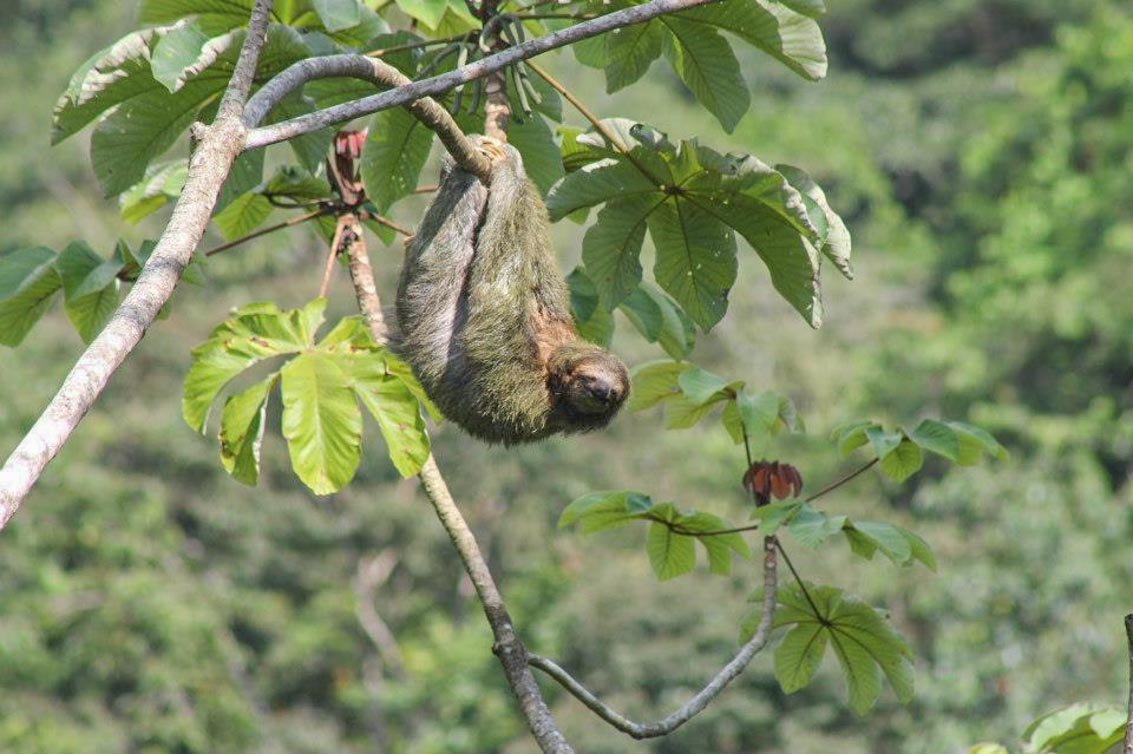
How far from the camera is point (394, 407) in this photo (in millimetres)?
2936

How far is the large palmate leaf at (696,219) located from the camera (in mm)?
2846

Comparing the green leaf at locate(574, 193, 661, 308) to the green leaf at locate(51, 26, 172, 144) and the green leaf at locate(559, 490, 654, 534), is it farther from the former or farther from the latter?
the green leaf at locate(51, 26, 172, 144)

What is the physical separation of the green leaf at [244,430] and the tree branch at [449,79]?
23.5 inches

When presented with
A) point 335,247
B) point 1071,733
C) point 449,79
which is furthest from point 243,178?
point 1071,733

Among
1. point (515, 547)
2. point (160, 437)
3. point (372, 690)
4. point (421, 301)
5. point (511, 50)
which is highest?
point (511, 50)

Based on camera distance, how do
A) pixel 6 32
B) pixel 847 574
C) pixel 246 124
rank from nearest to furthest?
1. pixel 246 124
2. pixel 847 574
3. pixel 6 32

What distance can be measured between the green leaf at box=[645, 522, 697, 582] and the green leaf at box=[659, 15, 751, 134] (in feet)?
2.91

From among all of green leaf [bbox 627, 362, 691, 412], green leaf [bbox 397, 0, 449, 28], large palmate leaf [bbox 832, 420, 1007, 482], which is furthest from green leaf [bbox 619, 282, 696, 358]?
green leaf [bbox 397, 0, 449, 28]

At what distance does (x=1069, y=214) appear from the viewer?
32406 millimetres

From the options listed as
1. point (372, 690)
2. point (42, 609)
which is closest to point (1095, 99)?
point (372, 690)

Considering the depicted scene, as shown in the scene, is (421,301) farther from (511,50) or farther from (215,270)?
(215,270)

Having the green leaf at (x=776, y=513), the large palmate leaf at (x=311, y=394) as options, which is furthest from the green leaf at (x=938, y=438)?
the large palmate leaf at (x=311, y=394)

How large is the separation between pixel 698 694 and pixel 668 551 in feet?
1.62

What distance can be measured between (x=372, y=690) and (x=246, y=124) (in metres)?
22.1
